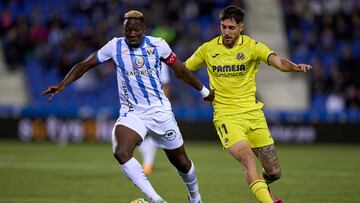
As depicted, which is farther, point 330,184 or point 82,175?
point 82,175

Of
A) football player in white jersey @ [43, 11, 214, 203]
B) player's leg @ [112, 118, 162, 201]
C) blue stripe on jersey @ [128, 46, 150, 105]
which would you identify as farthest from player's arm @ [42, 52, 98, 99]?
player's leg @ [112, 118, 162, 201]

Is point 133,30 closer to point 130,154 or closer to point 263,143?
point 130,154

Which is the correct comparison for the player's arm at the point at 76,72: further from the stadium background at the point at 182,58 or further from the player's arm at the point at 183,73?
the stadium background at the point at 182,58

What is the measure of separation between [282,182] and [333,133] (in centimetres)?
938

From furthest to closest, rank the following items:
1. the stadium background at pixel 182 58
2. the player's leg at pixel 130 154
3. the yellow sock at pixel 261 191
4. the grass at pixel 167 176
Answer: the stadium background at pixel 182 58 → the grass at pixel 167 176 → the player's leg at pixel 130 154 → the yellow sock at pixel 261 191

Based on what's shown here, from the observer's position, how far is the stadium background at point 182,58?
22.6 meters

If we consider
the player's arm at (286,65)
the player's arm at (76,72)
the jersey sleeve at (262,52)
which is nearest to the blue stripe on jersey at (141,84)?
the player's arm at (76,72)

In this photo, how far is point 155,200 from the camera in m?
8.51

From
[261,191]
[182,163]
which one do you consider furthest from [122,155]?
[261,191]

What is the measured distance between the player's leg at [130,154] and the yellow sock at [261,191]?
3.51 ft

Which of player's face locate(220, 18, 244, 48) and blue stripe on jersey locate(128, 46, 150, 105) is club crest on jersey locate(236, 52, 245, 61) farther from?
blue stripe on jersey locate(128, 46, 150, 105)

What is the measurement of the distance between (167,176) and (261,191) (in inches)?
242

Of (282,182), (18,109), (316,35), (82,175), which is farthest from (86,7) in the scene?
(282,182)

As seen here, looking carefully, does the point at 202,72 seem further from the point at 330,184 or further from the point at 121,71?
the point at 121,71
